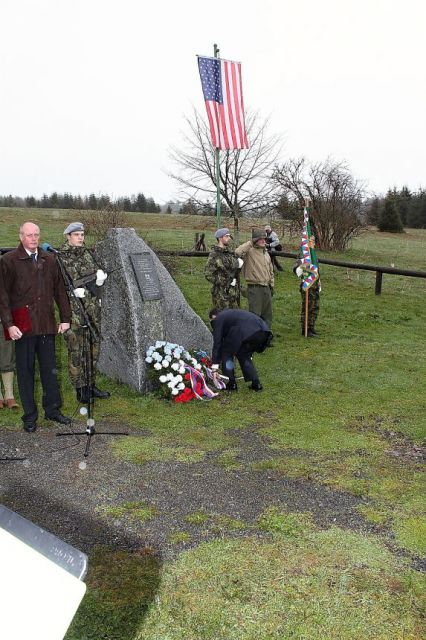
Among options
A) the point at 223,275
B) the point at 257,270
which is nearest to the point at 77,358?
the point at 223,275

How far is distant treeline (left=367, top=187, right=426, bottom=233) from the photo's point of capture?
46.9 m

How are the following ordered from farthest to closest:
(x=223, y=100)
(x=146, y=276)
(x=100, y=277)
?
(x=223, y=100) → (x=146, y=276) → (x=100, y=277)

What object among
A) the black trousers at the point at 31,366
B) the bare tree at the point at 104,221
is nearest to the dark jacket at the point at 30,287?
the black trousers at the point at 31,366

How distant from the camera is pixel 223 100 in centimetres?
1279

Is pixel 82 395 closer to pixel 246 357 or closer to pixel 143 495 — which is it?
pixel 246 357

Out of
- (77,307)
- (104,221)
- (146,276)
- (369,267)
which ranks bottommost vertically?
(369,267)

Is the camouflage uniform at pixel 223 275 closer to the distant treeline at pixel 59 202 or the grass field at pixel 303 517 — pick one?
the grass field at pixel 303 517


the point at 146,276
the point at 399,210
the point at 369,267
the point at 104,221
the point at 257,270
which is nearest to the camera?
the point at 146,276

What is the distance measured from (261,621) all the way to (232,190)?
84.6 feet

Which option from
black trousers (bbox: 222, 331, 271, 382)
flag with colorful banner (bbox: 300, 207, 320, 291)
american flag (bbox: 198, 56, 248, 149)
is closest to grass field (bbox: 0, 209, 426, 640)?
black trousers (bbox: 222, 331, 271, 382)

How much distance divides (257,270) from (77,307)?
3.33 metres

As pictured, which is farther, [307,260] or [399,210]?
[399,210]

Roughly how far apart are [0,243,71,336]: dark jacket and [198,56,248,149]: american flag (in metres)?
7.55

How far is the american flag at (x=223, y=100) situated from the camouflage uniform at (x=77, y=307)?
6.55 meters
